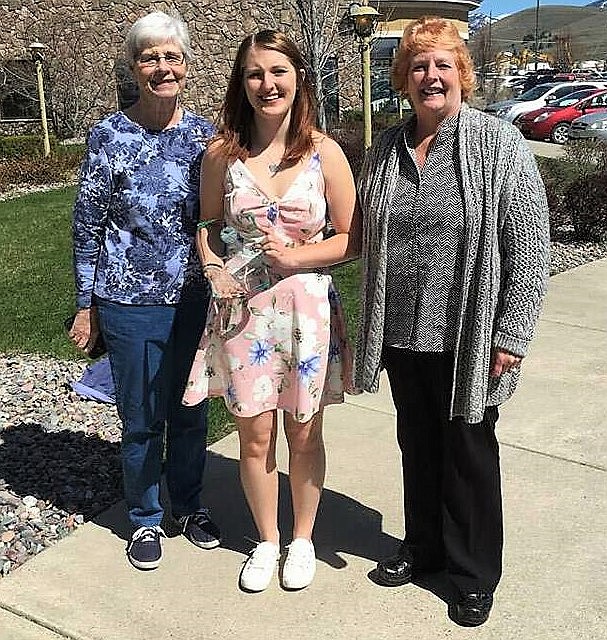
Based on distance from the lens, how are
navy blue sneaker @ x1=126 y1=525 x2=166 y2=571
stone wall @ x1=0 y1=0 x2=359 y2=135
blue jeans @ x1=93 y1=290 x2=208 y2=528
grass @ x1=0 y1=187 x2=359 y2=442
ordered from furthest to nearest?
stone wall @ x1=0 y1=0 x2=359 y2=135 < grass @ x1=0 y1=187 x2=359 y2=442 < navy blue sneaker @ x1=126 y1=525 x2=166 y2=571 < blue jeans @ x1=93 y1=290 x2=208 y2=528

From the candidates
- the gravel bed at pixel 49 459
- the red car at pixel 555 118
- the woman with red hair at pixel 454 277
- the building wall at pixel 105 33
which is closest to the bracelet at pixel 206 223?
the woman with red hair at pixel 454 277

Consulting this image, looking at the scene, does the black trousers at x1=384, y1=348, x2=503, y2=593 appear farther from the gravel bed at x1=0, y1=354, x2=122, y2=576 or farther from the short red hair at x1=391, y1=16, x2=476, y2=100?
the gravel bed at x1=0, y1=354, x2=122, y2=576

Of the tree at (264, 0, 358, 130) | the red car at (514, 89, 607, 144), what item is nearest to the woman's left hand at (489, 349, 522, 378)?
the tree at (264, 0, 358, 130)

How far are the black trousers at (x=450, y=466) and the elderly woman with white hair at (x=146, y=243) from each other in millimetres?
829

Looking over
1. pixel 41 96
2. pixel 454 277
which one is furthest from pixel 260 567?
pixel 41 96

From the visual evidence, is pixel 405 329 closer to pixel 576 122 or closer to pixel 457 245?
pixel 457 245

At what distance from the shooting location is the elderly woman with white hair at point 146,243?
9.97 feet

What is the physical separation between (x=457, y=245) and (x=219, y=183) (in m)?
0.83

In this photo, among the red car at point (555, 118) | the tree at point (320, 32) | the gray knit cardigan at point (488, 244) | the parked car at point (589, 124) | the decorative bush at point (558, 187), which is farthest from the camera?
the red car at point (555, 118)

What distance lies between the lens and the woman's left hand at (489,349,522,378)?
274 cm

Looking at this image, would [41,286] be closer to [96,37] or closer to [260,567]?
[260,567]

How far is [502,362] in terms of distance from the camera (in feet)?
9.06

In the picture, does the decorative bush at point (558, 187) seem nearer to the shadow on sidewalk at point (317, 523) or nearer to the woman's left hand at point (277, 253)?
the shadow on sidewalk at point (317, 523)

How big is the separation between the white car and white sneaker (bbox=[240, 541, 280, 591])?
25.8 m
